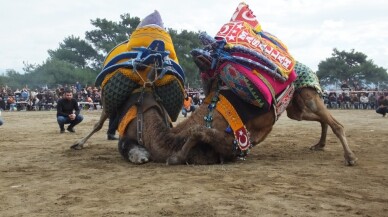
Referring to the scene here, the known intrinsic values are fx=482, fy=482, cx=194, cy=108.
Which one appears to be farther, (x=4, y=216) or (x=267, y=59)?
(x=267, y=59)

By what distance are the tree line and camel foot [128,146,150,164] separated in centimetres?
4164

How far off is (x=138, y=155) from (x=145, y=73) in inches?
55.4

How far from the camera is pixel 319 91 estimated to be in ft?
23.4

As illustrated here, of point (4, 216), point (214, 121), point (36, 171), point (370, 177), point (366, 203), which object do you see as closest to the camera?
point (4, 216)

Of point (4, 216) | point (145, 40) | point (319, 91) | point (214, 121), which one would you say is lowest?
point (4, 216)

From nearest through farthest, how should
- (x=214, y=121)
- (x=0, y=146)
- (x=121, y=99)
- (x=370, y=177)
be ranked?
(x=370, y=177)
(x=214, y=121)
(x=121, y=99)
(x=0, y=146)

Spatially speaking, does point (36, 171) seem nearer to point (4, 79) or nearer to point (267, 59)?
point (267, 59)

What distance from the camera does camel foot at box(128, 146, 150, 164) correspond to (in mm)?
6000

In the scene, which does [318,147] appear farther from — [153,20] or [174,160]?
[153,20]

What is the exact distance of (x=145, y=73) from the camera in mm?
6938

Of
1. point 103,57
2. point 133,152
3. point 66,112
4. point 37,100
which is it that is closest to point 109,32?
point 103,57

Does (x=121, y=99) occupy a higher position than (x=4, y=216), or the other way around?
(x=121, y=99)

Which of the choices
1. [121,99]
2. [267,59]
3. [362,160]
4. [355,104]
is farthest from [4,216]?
[355,104]

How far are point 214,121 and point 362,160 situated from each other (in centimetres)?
213
